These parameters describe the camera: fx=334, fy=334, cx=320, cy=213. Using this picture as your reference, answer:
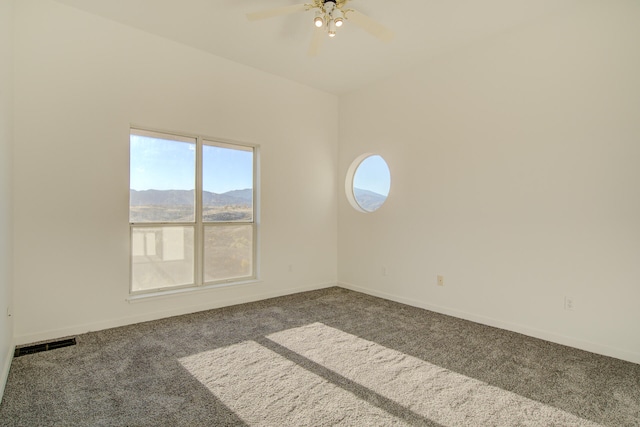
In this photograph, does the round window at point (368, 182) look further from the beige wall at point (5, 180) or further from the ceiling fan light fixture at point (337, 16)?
the beige wall at point (5, 180)

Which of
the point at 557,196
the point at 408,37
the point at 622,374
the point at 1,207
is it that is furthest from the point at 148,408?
the point at 408,37

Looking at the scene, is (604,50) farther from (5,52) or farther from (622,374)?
(5,52)

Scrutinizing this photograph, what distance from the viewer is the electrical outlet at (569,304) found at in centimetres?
296

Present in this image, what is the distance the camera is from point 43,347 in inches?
110

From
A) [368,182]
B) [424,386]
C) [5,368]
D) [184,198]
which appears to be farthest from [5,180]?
[368,182]

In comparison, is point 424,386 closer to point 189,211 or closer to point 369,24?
point 369,24

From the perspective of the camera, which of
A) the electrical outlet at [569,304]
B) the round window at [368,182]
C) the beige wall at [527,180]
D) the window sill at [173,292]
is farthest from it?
the round window at [368,182]

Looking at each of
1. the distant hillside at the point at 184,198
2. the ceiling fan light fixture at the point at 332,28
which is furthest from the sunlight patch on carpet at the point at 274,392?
the ceiling fan light fixture at the point at 332,28

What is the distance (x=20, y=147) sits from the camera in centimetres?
284

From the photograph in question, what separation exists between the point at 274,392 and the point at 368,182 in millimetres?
3461

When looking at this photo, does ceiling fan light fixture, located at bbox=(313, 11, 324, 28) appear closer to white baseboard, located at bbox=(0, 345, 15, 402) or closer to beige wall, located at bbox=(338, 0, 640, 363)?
beige wall, located at bbox=(338, 0, 640, 363)

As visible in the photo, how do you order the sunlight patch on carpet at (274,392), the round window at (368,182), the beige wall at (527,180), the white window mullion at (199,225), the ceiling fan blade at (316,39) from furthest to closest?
the round window at (368,182) → the white window mullion at (199,225) → the ceiling fan blade at (316,39) → the beige wall at (527,180) → the sunlight patch on carpet at (274,392)

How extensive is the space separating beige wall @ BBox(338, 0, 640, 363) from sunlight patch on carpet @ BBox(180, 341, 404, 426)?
7.02 ft

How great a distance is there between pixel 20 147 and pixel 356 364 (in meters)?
3.32
